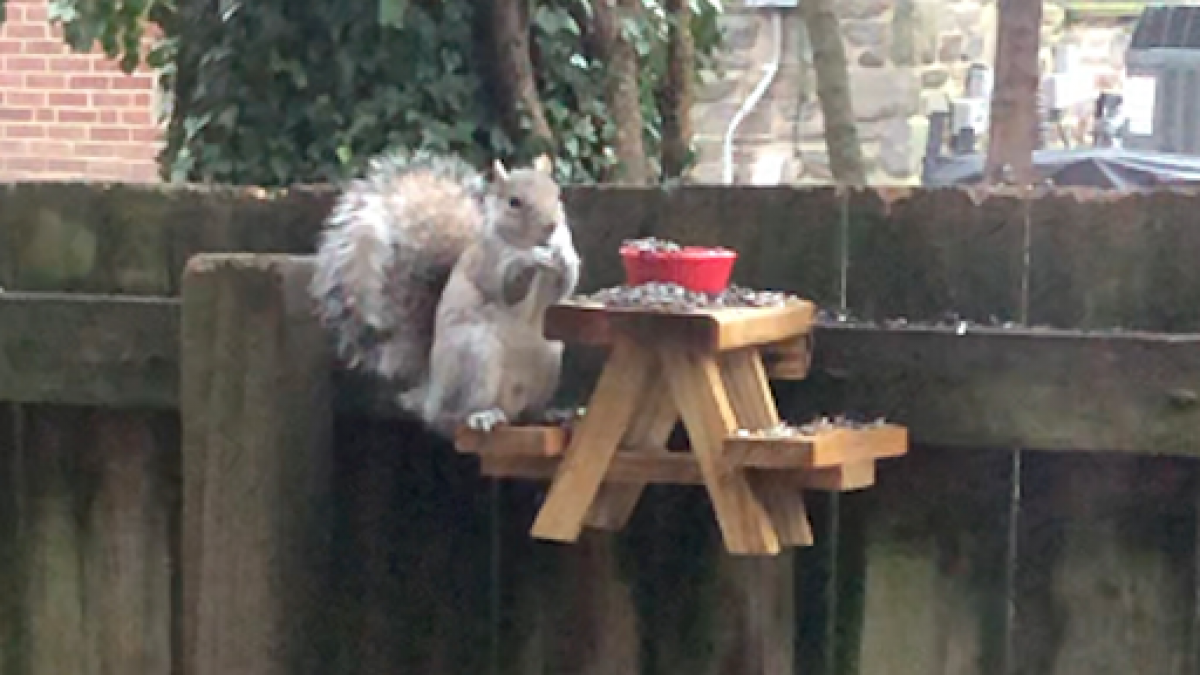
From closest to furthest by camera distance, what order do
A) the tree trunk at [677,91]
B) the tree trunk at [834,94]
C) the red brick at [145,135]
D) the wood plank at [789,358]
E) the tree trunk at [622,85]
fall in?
the wood plank at [789,358] → the tree trunk at [622,85] → the tree trunk at [677,91] → the tree trunk at [834,94] → the red brick at [145,135]

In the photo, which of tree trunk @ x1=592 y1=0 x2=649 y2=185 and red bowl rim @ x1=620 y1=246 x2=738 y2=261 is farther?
tree trunk @ x1=592 y1=0 x2=649 y2=185

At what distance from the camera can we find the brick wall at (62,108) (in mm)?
6762

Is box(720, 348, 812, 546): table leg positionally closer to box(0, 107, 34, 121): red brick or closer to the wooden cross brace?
the wooden cross brace

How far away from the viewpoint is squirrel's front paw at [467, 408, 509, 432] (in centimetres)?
199

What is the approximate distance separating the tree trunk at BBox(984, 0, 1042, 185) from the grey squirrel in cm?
205

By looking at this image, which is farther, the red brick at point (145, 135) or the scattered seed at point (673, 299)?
the red brick at point (145, 135)

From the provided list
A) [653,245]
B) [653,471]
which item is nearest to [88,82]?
[653,245]

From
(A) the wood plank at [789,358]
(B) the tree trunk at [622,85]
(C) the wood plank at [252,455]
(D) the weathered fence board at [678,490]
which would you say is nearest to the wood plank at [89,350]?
(D) the weathered fence board at [678,490]

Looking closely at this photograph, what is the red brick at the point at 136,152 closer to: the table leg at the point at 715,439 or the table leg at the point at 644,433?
the table leg at the point at 644,433

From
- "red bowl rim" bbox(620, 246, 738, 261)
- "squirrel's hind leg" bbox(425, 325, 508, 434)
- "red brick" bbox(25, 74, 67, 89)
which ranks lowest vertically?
"squirrel's hind leg" bbox(425, 325, 508, 434)

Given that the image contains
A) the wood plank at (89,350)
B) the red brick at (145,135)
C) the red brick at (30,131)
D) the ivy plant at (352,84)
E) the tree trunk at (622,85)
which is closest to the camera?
the wood plank at (89,350)

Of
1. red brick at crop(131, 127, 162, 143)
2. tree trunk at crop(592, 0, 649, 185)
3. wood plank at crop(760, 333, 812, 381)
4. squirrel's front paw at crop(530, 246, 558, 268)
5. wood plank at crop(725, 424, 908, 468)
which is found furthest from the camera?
red brick at crop(131, 127, 162, 143)

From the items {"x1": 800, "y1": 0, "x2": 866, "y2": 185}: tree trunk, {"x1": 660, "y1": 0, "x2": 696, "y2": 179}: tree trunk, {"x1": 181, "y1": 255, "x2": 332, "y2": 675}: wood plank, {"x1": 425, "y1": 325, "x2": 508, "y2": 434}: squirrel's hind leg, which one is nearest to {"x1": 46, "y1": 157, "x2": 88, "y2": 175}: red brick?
{"x1": 800, "y1": 0, "x2": 866, "y2": 185}: tree trunk

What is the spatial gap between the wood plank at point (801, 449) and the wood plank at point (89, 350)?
2.54 feet
